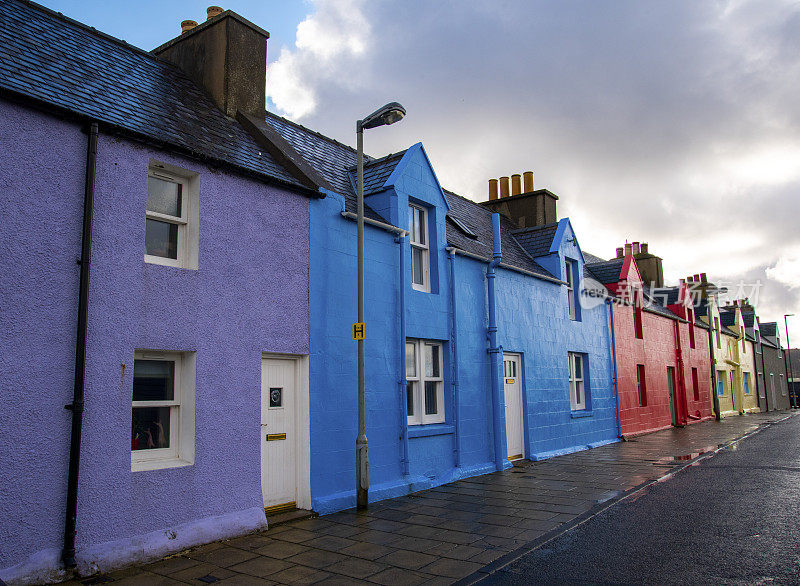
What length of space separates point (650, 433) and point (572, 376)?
23.6 ft

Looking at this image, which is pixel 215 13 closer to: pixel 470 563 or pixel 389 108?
pixel 389 108

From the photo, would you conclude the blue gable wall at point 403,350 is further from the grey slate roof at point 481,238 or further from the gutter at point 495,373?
the grey slate roof at point 481,238

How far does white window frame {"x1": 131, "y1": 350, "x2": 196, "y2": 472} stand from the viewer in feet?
24.2

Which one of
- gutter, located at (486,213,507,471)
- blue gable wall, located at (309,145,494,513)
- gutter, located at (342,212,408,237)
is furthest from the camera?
gutter, located at (486,213,507,471)

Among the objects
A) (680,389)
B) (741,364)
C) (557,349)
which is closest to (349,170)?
(557,349)

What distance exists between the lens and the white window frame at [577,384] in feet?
59.3

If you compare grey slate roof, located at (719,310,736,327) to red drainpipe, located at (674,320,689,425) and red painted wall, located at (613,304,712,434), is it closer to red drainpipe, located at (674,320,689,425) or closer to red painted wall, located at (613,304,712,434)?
red painted wall, located at (613,304,712,434)

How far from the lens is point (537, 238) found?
18953 mm

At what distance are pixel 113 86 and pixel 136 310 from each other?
3.53 meters

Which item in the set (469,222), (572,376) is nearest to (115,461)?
(469,222)

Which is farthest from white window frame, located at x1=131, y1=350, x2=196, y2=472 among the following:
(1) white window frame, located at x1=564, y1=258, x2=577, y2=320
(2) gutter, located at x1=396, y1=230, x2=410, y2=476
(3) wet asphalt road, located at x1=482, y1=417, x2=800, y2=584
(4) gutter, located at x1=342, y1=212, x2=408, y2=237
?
(1) white window frame, located at x1=564, y1=258, x2=577, y2=320

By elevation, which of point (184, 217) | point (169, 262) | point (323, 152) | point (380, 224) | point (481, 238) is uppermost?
point (323, 152)

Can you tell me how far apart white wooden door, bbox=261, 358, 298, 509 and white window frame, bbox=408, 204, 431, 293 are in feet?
13.3

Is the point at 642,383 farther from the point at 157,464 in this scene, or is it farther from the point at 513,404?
the point at 157,464
